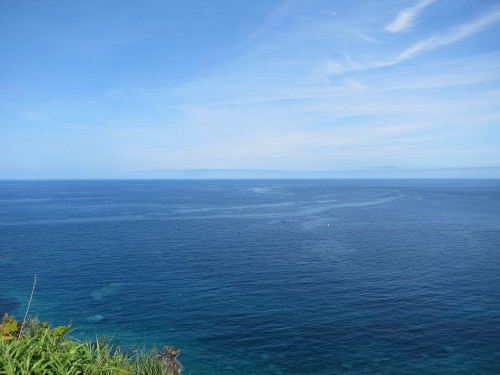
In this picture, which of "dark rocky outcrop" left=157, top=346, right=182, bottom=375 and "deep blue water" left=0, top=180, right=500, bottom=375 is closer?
"dark rocky outcrop" left=157, top=346, right=182, bottom=375

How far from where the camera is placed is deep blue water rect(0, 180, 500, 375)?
4409 cm

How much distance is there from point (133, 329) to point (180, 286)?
669 inches

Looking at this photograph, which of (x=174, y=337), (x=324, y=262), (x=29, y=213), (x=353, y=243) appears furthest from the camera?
(x=29, y=213)

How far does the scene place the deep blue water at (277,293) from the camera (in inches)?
1736

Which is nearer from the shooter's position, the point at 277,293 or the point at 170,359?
the point at 170,359

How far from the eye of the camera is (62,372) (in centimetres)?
1862

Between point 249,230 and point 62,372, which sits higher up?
point 62,372

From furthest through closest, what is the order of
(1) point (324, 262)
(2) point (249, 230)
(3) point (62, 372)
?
(2) point (249, 230) → (1) point (324, 262) → (3) point (62, 372)

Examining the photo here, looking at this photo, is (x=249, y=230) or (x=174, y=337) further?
(x=249, y=230)

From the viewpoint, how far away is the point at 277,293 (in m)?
62.6

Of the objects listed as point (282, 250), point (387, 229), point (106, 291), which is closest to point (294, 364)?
point (106, 291)

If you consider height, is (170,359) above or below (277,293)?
below

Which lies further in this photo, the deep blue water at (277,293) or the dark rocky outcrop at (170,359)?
the deep blue water at (277,293)

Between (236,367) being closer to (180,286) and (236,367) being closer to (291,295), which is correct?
(291,295)
